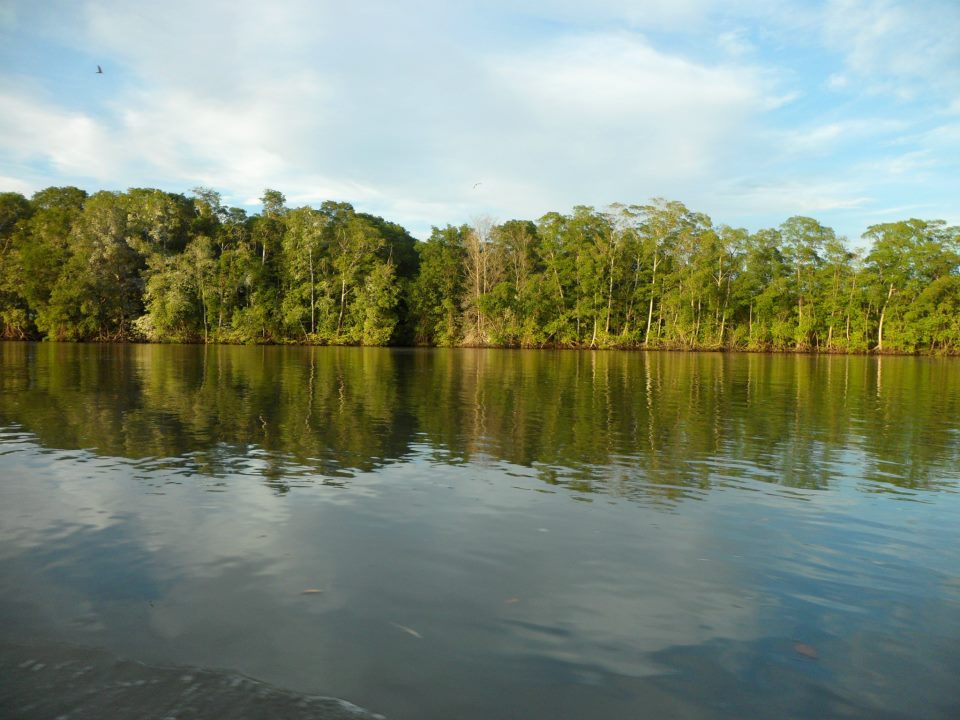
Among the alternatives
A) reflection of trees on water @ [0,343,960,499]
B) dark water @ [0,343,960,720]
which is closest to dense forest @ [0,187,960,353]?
reflection of trees on water @ [0,343,960,499]

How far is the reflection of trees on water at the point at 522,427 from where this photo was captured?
1224cm

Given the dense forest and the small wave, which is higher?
the dense forest

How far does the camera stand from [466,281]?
3583 inches

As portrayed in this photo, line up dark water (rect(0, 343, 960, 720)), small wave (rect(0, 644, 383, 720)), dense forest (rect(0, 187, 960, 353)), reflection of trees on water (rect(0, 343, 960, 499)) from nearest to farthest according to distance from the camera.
Result: small wave (rect(0, 644, 383, 720)) < dark water (rect(0, 343, 960, 720)) < reflection of trees on water (rect(0, 343, 960, 499)) < dense forest (rect(0, 187, 960, 353))

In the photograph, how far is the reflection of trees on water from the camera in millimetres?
12242

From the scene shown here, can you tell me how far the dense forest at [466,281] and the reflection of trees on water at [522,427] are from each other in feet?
181

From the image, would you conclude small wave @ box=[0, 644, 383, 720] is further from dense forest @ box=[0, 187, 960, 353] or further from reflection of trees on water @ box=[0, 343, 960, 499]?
dense forest @ box=[0, 187, 960, 353]

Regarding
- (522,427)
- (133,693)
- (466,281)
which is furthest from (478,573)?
(466,281)

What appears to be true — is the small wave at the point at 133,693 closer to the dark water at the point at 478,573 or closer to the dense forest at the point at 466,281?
the dark water at the point at 478,573

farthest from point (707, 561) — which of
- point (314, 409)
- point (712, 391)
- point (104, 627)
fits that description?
point (712, 391)

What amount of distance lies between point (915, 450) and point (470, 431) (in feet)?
34.6

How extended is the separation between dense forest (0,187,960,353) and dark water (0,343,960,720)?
72.1 meters

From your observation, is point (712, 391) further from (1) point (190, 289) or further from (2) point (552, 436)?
(1) point (190, 289)

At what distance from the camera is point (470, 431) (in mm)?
16750
